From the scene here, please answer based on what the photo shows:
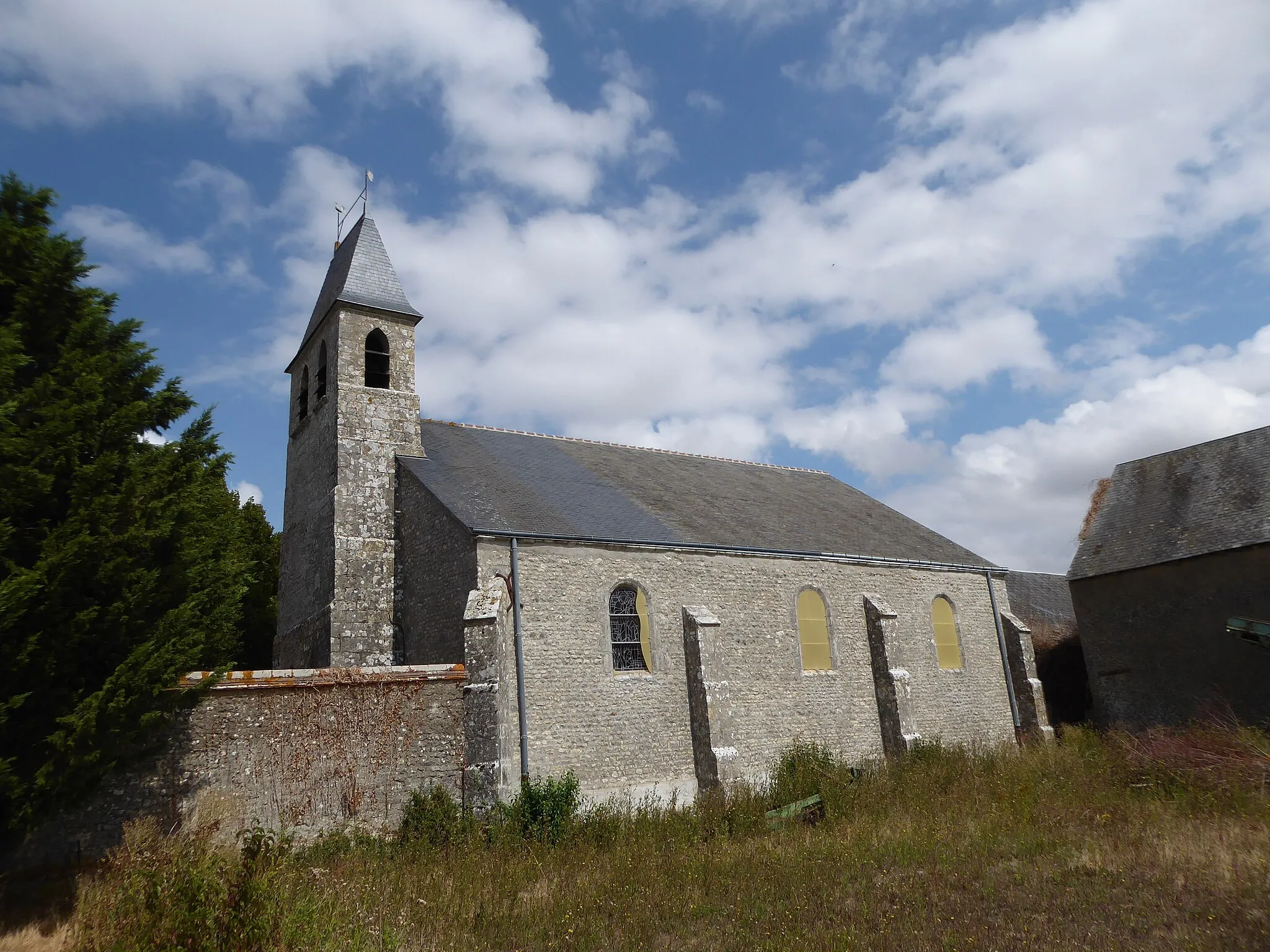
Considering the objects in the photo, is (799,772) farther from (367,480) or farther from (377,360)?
(377,360)

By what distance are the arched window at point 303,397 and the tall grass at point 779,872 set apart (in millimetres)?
10812

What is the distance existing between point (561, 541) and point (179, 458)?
22.6ft

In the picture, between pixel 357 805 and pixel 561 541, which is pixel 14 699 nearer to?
pixel 357 805

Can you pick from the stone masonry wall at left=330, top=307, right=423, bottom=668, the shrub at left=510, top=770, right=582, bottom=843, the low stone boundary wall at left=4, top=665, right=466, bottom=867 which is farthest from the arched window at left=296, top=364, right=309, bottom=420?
the shrub at left=510, top=770, right=582, bottom=843

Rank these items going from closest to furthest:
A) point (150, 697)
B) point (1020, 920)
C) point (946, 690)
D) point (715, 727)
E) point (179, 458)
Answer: point (1020, 920) → point (150, 697) → point (179, 458) → point (715, 727) → point (946, 690)

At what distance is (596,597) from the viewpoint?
15047 millimetres

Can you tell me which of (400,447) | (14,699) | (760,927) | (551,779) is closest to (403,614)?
(400,447)

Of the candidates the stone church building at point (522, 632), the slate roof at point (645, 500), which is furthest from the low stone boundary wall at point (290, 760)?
the slate roof at point (645, 500)

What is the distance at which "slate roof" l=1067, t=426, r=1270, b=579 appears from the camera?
20.0 meters

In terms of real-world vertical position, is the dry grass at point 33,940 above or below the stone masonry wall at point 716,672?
below

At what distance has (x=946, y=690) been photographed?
19.3 metres

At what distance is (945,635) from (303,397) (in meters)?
16.5

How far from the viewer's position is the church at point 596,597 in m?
14.1

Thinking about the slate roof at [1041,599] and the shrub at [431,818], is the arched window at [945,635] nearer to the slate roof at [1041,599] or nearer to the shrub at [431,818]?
the slate roof at [1041,599]
